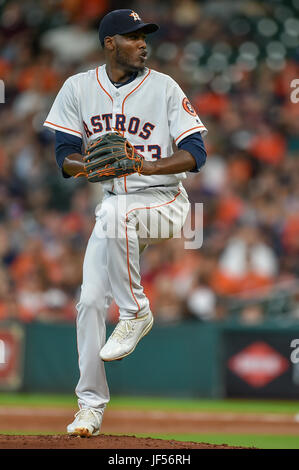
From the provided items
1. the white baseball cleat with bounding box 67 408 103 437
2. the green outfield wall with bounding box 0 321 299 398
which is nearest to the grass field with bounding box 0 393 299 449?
the green outfield wall with bounding box 0 321 299 398

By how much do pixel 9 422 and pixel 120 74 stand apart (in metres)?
4.27

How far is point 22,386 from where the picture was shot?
1069cm

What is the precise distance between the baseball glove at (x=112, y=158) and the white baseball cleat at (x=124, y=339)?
0.82 meters

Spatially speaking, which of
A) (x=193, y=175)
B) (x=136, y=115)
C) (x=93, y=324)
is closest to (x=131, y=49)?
(x=136, y=115)

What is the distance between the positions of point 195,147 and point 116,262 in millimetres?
766

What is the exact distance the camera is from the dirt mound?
14.7 ft

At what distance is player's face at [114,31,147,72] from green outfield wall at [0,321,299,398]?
6006 mm

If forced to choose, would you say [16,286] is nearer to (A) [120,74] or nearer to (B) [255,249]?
(B) [255,249]

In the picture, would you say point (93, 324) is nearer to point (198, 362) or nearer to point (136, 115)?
point (136, 115)

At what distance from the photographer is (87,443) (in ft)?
14.9

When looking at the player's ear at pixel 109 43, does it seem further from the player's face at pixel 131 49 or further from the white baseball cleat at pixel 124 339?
the white baseball cleat at pixel 124 339

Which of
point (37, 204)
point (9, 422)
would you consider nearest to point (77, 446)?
point (9, 422)

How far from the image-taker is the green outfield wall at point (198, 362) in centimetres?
1036
